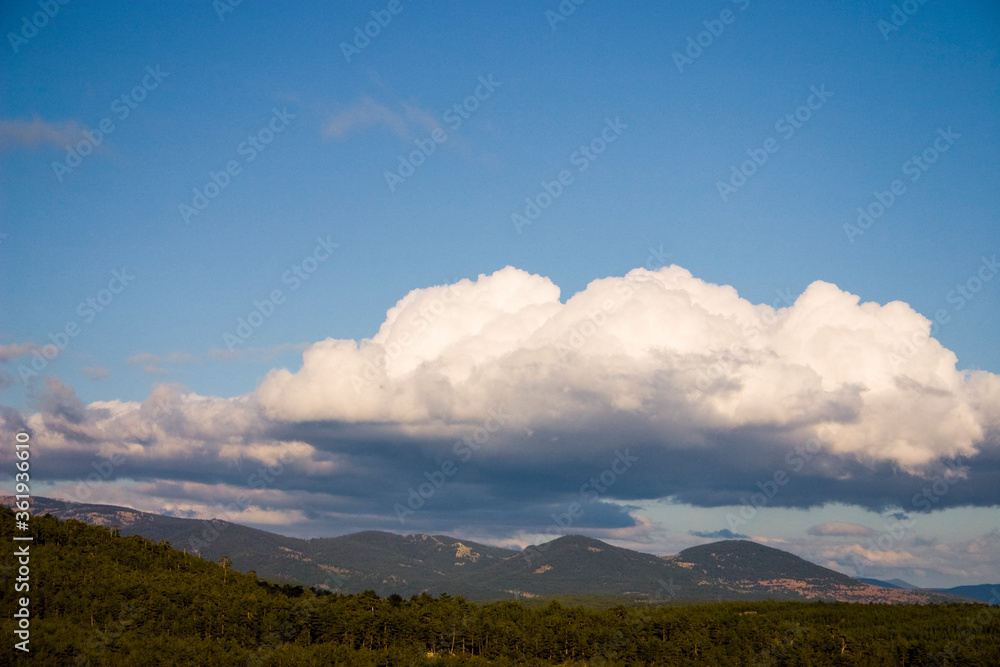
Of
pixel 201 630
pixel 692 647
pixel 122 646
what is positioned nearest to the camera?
pixel 122 646

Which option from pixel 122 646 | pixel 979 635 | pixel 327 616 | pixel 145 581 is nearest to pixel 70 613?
pixel 145 581

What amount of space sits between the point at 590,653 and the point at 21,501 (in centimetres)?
14035

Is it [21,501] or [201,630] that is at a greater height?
[21,501]

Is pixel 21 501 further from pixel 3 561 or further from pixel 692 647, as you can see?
pixel 692 647

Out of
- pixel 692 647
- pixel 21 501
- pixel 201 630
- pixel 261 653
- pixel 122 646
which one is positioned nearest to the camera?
pixel 21 501

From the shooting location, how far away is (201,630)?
17662 cm

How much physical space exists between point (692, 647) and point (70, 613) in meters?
143

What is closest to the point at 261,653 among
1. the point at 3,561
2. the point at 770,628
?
the point at 3,561

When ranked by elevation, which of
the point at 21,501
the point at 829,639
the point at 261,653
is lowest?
the point at 261,653

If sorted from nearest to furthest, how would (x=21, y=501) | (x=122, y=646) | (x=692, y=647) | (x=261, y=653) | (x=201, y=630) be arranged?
(x=21, y=501)
(x=122, y=646)
(x=261, y=653)
(x=201, y=630)
(x=692, y=647)

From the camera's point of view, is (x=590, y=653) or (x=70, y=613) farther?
(x=590, y=653)

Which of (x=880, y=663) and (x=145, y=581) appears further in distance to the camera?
(x=145, y=581)

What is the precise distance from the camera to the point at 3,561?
18100 centimetres

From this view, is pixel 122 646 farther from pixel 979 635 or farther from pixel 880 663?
pixel 979 635
